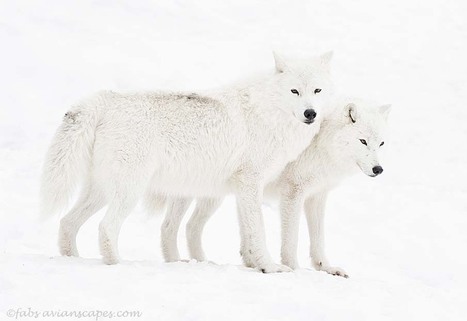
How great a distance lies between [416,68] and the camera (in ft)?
61.1

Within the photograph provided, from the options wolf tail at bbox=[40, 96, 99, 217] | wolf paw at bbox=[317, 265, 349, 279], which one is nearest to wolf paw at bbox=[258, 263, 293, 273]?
wolf paw at bbox=[317, 265, 349, 279]

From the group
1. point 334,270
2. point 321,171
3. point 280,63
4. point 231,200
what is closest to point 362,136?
point 321,171

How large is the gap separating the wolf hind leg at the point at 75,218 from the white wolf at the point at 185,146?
0.01 metres

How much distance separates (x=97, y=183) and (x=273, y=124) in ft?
6.65

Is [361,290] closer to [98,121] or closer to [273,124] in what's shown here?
[273,124]

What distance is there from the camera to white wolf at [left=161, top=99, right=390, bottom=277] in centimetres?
831

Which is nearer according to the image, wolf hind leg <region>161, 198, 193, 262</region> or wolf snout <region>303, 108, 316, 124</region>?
wolf snout <region>303, 108, 316, 124</region>

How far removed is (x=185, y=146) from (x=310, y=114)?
134 cm

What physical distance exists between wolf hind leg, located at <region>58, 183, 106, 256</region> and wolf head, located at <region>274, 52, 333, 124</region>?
2.23 m

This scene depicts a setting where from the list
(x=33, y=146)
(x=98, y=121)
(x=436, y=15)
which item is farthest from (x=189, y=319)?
(x=436, y=15)

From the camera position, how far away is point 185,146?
7.61 m

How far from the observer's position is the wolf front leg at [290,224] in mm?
8352

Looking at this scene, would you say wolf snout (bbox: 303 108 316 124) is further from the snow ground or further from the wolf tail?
the wolf tail

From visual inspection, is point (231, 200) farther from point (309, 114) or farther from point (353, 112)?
point (309, 114)
